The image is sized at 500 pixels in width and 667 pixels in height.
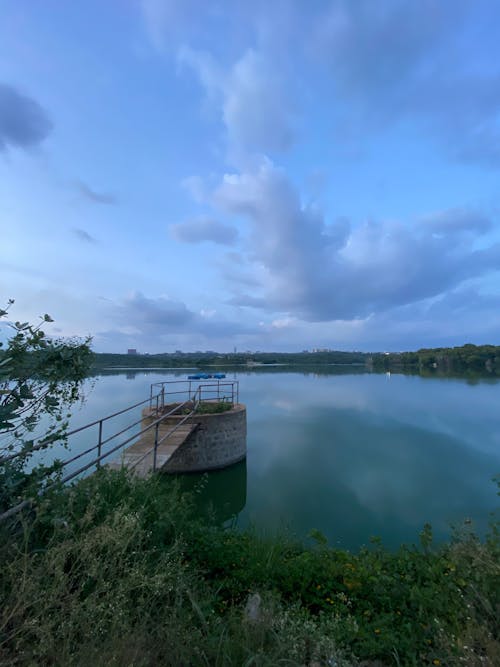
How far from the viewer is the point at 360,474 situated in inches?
469

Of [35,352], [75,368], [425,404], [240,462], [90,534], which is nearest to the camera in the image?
[90,534]

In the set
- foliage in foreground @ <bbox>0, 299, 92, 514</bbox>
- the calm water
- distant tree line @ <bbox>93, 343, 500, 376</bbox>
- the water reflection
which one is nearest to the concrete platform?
the water reflection

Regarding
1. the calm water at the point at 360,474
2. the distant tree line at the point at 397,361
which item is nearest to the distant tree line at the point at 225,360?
the distant tree line at the point at 397,361

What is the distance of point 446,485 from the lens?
1097cm

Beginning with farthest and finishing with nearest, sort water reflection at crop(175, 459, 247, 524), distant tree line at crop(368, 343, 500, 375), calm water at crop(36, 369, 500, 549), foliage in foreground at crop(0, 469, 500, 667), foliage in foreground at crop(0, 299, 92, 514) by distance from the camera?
1. distant tree line at crop(368, 343, 500, 375)
2. water reflection at crop(175, 459, 247, 524)
3. calm water at crop(36, 369, 500, 549)
4. foliage in foreground at crop(0, 299, 92, 514)
5. foliage in foreground at crop(0, 469, 500, 667)

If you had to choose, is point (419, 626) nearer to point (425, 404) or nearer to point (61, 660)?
point (61, 660)

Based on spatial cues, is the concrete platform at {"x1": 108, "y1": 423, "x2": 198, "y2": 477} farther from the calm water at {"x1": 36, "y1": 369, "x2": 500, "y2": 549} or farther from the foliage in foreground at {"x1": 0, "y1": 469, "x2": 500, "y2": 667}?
the foliage in foreground at {"x1": 0, "y1": 469, "x2": 500, "y2": 667}

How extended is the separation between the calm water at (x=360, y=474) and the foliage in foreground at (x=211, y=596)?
1439 mm

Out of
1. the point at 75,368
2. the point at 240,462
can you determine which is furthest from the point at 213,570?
the point at 240,462

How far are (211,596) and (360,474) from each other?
1015cm

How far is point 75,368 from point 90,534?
59.3 inches

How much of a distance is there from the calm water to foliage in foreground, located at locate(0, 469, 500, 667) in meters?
1.44

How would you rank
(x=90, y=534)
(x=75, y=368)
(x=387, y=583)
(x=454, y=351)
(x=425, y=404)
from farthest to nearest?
(x=454, y=351), (x=425, y=404), (x=387, y=583), (x=75, y=368), (x=90, y=534)

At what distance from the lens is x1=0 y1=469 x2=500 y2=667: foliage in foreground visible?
2012 mm
